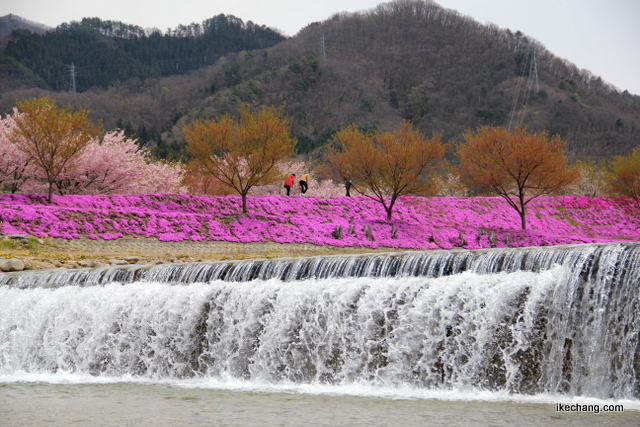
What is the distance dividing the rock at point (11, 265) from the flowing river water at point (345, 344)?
3.97m

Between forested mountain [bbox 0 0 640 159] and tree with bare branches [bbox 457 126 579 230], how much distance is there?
43.8 m

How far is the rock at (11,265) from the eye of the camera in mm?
18047

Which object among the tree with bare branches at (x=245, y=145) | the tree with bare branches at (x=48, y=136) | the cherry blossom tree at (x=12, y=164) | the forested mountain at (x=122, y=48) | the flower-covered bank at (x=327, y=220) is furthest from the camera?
the forested mountain at (x=122, y=48)

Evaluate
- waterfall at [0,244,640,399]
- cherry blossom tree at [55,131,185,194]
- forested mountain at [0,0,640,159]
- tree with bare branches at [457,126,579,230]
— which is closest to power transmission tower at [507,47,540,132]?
forested mountain at [0,0,640,159]

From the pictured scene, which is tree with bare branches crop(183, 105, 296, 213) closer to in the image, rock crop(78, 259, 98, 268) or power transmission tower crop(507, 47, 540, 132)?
rock crop(78, 259, 98, 268)

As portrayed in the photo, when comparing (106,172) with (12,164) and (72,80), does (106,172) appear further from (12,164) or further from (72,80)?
(72,80)

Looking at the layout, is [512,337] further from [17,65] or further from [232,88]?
[17,65]

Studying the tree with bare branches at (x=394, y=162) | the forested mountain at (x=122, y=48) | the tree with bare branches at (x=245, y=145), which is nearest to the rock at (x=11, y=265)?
the tree with bare branches at (x=245, y=145)

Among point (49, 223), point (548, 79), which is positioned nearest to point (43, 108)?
point (49, 223)

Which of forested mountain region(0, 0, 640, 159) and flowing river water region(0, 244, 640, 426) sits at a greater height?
forested mountain region(0, 0, 640, 159)

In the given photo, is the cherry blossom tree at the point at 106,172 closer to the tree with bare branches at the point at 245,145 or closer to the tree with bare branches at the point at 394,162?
the tree with bare branches at the point at 245,145

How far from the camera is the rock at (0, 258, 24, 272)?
59.2ft

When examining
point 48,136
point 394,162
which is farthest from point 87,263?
point 394,162

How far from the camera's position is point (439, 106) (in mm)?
115938
